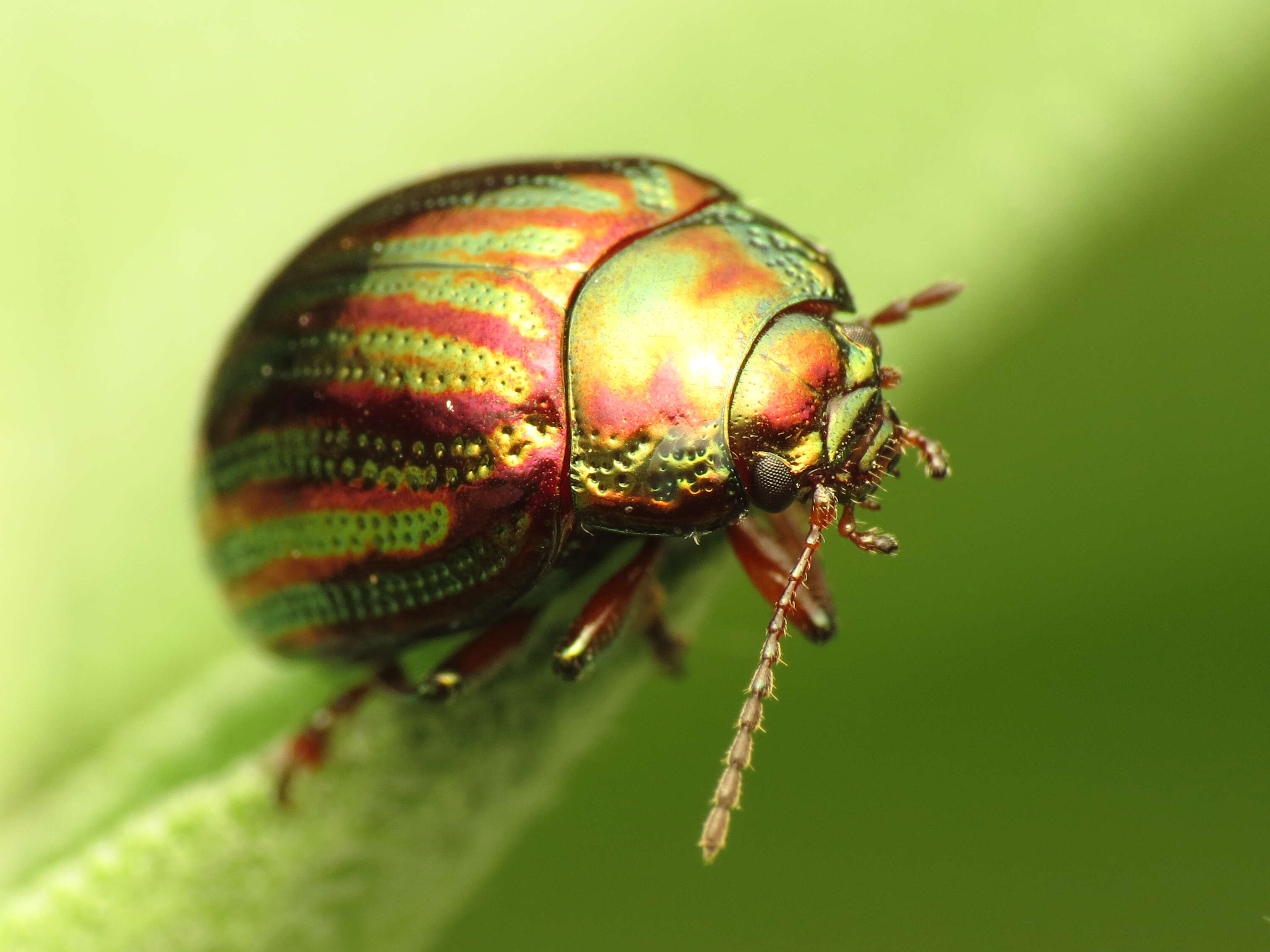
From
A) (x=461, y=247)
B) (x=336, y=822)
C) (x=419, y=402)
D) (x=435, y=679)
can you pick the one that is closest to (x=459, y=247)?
(x=461, y=247)

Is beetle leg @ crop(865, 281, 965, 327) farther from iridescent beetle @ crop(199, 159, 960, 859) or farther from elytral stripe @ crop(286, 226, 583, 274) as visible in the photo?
elytral stripe @ crop(286, 226, 583, 274)

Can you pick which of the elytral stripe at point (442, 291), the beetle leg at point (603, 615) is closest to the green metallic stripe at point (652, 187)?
the elytral stripe at point (442, 291)

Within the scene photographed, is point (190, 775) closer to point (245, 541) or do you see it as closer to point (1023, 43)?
point (245, 541)

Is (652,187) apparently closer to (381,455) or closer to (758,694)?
(381,455)

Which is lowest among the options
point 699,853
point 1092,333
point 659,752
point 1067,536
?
point 699,853

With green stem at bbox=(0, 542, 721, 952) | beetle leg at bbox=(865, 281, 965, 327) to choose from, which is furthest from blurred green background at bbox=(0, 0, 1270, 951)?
green stem at bbox=(0, 542, 721, 952)

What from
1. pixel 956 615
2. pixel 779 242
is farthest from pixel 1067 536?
pixel 779 242
